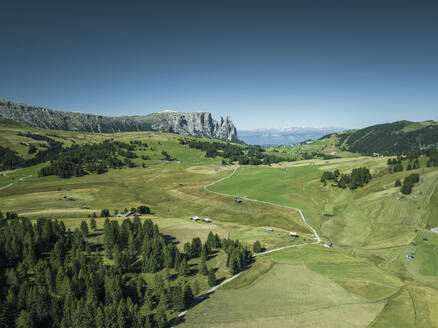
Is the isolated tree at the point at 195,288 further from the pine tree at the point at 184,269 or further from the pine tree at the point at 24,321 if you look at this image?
the pine tree at the point at 24,321

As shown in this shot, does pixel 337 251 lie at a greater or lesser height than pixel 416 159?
lesser

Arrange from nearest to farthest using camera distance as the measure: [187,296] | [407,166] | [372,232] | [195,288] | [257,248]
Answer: [187,296] < [195,288] < [257,248] < [372,232] < [407,166]

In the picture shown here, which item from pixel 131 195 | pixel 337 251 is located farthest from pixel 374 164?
pixel 131 195

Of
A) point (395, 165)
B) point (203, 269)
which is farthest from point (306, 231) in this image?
point (395, 165)

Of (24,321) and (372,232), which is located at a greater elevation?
(24,321)

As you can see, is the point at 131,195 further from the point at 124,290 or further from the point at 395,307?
the point at 395,307

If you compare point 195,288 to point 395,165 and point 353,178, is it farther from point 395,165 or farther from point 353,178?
point 395,165
